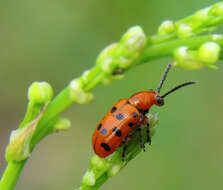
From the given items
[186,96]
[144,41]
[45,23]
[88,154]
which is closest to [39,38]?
[45,23]

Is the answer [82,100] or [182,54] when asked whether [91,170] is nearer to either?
[82,100]

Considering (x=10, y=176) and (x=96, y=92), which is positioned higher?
(x=96, y=92)

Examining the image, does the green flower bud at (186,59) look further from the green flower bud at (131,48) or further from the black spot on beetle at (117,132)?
the black spot on beetle at (117,132)

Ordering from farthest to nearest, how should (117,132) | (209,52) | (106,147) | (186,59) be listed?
(117,132), (106,147), (186,59), (209,52)

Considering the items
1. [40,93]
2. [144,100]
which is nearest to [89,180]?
[40,93]

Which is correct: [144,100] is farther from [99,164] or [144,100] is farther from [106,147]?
[99,164]

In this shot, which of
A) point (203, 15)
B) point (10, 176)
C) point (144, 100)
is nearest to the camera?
point (203, 15)

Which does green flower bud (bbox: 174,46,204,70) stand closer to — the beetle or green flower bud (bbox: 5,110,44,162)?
green flower bud (bbox: 5,110,44,162)
